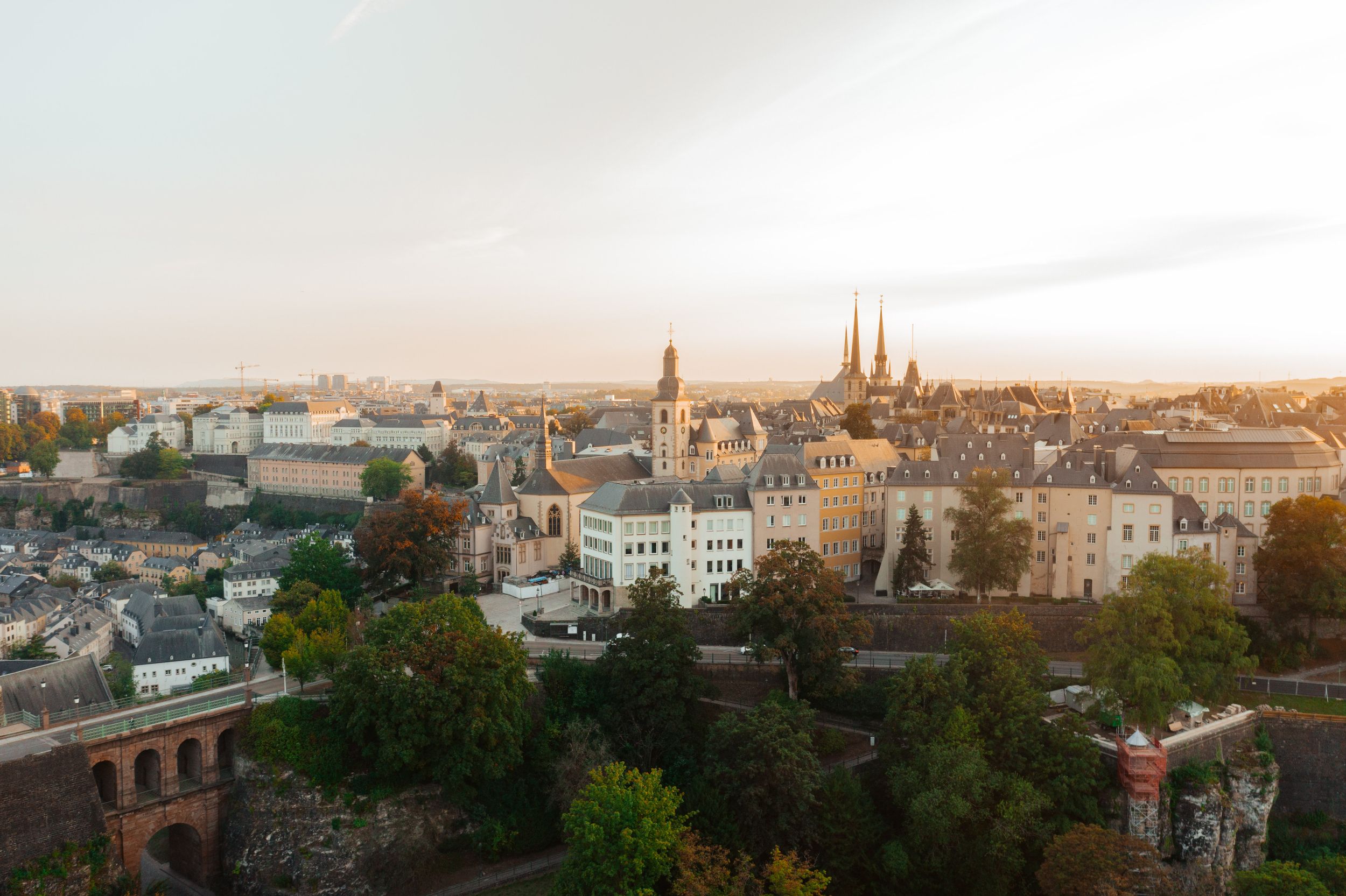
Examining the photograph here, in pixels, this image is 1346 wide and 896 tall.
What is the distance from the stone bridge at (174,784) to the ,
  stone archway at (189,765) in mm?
38

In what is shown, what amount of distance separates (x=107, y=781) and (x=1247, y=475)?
64.4 metres

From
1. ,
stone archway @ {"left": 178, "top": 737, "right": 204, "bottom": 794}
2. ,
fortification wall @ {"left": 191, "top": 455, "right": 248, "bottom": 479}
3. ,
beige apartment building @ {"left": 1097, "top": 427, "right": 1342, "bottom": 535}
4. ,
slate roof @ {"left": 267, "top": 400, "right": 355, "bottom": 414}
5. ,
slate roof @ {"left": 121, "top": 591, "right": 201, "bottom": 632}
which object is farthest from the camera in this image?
,
  slate roof @ {"left": 267, "top": 400, "right": 355, "bottom": 414}

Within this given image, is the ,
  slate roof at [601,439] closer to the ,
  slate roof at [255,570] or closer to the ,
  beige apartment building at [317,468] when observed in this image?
the ,
  beige apartment building at [317,468]

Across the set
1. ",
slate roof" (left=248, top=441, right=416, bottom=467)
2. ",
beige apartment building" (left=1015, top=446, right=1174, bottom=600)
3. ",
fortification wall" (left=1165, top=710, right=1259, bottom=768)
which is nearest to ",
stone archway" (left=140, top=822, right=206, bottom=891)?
",
  fortification wall" (left=1165, top=710, right=1259, bottom=768)

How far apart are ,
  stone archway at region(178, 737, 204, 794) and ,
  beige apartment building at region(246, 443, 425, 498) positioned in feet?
268

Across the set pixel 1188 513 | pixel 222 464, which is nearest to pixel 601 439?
pixel 1188 513

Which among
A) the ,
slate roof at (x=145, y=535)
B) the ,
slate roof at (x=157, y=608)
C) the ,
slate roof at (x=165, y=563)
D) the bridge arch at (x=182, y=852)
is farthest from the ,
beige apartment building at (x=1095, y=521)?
the ,
  slate roof at (x=145, y=535)

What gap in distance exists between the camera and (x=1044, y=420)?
288 ft

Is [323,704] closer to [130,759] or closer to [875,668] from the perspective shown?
[130,759]

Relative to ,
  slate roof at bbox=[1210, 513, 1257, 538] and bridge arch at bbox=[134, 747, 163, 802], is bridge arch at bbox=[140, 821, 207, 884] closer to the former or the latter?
bridge arch at bbox=[134, 747, 163, 802]


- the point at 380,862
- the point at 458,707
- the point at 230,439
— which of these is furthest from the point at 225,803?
the point at 230,439

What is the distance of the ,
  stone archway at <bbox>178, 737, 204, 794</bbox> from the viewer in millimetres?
43062

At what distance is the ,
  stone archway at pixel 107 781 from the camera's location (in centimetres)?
4009

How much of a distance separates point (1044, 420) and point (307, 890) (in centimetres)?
7095
